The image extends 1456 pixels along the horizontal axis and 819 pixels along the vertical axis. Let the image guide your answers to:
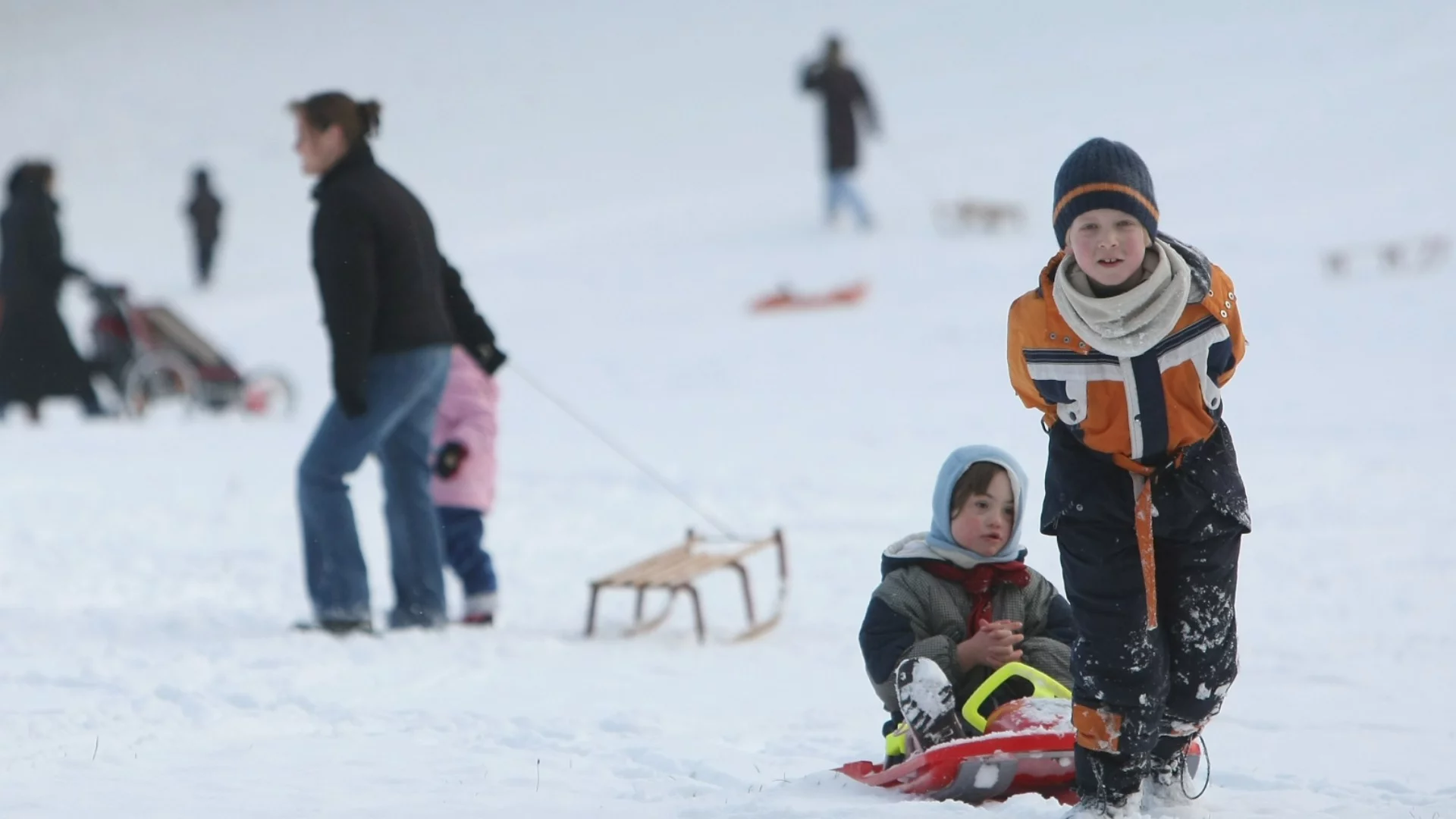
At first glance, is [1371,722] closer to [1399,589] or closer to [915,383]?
[1399,589]

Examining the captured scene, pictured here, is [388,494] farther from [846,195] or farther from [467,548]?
[846,195]

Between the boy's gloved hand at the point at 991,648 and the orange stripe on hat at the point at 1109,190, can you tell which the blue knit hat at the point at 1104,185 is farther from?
the boy's gloved hand at the point at 991,648

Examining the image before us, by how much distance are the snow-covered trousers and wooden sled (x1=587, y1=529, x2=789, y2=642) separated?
256cm

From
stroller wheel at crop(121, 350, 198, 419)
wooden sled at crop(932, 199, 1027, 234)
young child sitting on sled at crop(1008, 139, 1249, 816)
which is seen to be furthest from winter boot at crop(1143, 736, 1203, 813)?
wooden sled at crop(932, 199, 1027, 234)

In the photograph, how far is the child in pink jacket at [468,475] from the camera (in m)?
6.09

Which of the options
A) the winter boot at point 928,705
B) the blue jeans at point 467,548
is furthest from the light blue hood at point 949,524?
the blue jeans at point 467,548

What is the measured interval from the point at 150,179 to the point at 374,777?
26895 mm

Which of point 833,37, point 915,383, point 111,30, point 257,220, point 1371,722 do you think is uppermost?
point 111,30

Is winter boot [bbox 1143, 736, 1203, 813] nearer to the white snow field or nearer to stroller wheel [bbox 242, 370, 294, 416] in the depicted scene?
the white snow field

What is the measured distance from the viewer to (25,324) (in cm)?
1109

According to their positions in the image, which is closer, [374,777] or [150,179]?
[374,777]

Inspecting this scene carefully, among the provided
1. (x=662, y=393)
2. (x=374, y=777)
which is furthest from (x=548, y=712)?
(x=662, y=393)

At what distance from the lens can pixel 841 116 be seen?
18.8m

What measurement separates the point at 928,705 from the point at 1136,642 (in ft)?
1.73
